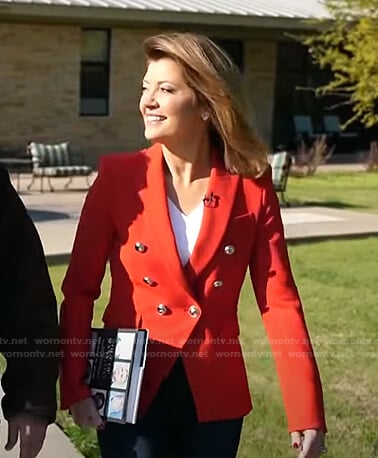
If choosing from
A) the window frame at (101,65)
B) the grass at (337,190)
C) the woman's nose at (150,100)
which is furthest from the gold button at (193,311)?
the window frame at (101,65)

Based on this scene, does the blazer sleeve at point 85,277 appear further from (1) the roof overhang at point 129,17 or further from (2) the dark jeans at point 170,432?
(1) the roof overhang at point 129,17

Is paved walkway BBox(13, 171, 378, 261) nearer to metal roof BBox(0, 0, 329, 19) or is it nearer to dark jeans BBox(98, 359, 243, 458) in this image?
metal roof BBox(0, 0, 329, 19)

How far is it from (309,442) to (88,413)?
0.67m

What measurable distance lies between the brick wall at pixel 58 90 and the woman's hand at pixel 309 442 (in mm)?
20370

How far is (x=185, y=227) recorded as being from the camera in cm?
334

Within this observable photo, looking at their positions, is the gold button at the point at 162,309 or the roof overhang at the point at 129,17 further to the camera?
the roof overhang at the point at 129,17

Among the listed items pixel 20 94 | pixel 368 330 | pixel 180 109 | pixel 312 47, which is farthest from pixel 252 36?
pixel 180 109

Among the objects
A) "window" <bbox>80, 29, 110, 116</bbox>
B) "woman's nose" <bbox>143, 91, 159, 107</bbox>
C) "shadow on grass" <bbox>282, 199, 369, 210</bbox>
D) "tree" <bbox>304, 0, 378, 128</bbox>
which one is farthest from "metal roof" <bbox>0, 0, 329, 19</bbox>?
"woman's nose" <bbox>143, 91, 159, 107</bbox>

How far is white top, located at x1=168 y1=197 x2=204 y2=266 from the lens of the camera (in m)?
3.30

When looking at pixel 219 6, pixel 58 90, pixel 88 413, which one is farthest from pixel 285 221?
pixel 219 6

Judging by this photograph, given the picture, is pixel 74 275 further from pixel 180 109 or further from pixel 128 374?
pixel 180 109

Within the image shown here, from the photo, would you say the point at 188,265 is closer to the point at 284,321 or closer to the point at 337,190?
the point at 284,321

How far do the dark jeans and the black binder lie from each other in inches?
2.9

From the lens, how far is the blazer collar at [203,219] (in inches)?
128
